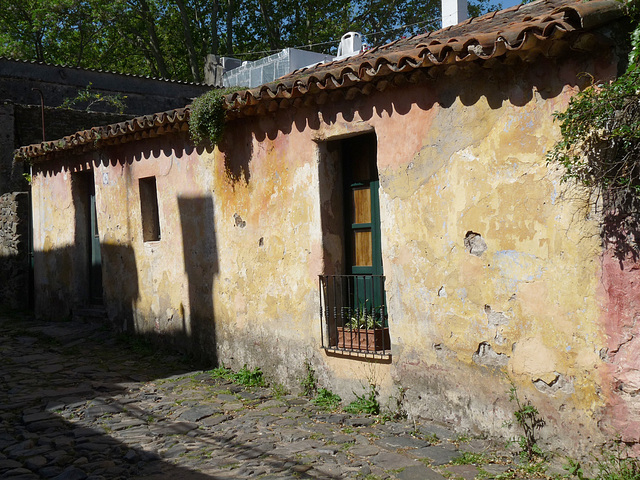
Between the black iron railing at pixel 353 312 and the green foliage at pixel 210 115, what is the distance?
2.28 metres

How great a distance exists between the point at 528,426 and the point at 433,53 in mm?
2955

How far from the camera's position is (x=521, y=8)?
666cm

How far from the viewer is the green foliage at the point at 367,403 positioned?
243 inches

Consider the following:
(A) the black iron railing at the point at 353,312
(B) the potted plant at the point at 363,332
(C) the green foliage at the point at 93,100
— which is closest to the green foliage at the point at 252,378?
(A) the black iron railing at the point at 353,312

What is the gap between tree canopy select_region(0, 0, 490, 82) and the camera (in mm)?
24422

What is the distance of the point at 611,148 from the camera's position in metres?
4.43

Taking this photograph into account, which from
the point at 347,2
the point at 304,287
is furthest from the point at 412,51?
the point at 347,2

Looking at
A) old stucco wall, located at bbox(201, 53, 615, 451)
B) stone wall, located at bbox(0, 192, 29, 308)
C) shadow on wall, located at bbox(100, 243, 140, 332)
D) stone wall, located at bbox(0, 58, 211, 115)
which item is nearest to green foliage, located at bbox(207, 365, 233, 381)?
old stucco wall, located at bbox(201, 53, 615, 451)

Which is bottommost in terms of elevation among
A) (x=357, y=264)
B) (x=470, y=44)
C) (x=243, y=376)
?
(x=243, y=376)

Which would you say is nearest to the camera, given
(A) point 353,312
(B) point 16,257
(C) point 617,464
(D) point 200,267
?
(C) point 617,464

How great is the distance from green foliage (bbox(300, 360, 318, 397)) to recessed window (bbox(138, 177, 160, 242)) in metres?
3.73

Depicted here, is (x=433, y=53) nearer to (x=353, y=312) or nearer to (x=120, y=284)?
(x=353, y=312)

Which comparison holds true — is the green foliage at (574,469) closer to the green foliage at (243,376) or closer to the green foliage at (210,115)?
the green foliage at (243,376)

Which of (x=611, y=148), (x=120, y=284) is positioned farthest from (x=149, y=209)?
(x=611, y=148)
